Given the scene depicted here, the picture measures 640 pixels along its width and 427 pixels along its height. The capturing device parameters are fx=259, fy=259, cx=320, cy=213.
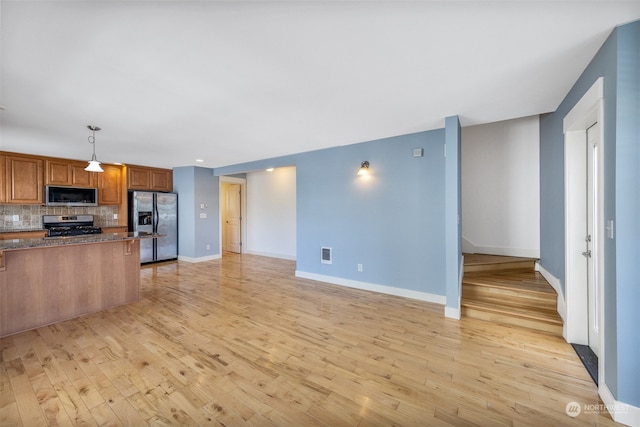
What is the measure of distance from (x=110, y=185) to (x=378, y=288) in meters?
6.22

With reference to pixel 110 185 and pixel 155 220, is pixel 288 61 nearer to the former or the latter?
pixel 155 220

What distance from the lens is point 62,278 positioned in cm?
311

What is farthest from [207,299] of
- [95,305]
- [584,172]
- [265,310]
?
[584,172]

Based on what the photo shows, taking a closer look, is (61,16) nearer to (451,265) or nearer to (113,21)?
(113,21)

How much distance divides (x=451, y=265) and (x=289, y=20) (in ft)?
9.56

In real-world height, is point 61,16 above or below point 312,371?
above

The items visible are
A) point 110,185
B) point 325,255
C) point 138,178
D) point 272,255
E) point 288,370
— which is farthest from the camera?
point 272,255

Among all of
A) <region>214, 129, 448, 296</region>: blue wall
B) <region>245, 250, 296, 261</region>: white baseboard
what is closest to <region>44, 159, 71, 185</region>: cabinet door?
<region>245, 250, 296, 261</region>: white baseboard

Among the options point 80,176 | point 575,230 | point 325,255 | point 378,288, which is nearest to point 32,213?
point 80,176

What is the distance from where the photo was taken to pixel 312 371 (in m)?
2.11

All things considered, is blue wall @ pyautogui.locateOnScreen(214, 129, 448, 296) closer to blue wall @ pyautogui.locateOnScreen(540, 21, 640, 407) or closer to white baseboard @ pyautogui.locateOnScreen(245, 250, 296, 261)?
white baseboard @ pyautogui.locateOnScreen(245, 250, 296, 261)

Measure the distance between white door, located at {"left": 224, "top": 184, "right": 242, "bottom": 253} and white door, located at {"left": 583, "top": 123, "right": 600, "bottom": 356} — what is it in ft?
23.6

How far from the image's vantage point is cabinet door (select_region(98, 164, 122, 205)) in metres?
5.73

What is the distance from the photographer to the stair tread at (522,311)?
273 cm
